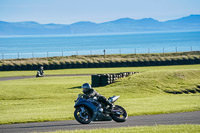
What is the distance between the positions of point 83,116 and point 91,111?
0.43m

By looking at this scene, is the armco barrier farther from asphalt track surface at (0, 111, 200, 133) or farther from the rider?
the rider

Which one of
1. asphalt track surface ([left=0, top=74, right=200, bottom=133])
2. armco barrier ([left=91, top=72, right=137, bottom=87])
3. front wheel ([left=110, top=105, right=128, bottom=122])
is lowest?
asphalt track surface ([left=0, top=74, right=200, bottom=133])

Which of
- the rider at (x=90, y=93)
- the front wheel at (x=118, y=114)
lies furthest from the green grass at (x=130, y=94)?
the rider at (x=90, y=93)

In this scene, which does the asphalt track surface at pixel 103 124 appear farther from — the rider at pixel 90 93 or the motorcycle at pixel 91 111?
the rider at pixel 90 93

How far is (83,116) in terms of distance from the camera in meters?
15.9

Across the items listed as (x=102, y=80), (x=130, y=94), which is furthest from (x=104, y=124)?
(x=102, y=80)

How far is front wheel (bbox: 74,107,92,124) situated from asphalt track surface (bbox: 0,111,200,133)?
0.19 meters

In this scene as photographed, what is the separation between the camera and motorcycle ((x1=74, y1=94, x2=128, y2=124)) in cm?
1559

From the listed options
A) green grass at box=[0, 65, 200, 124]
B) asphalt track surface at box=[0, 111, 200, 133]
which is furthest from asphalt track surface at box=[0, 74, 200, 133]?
green grass at box=[0, 65, 200, 124]

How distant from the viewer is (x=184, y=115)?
1872 cm

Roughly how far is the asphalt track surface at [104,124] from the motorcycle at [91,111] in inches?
10.7

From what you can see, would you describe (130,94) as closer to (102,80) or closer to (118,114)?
(102,80)

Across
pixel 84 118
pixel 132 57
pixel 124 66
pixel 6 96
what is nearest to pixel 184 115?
pixel 84 118

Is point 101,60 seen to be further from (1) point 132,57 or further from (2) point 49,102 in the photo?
(2) point 49,102
